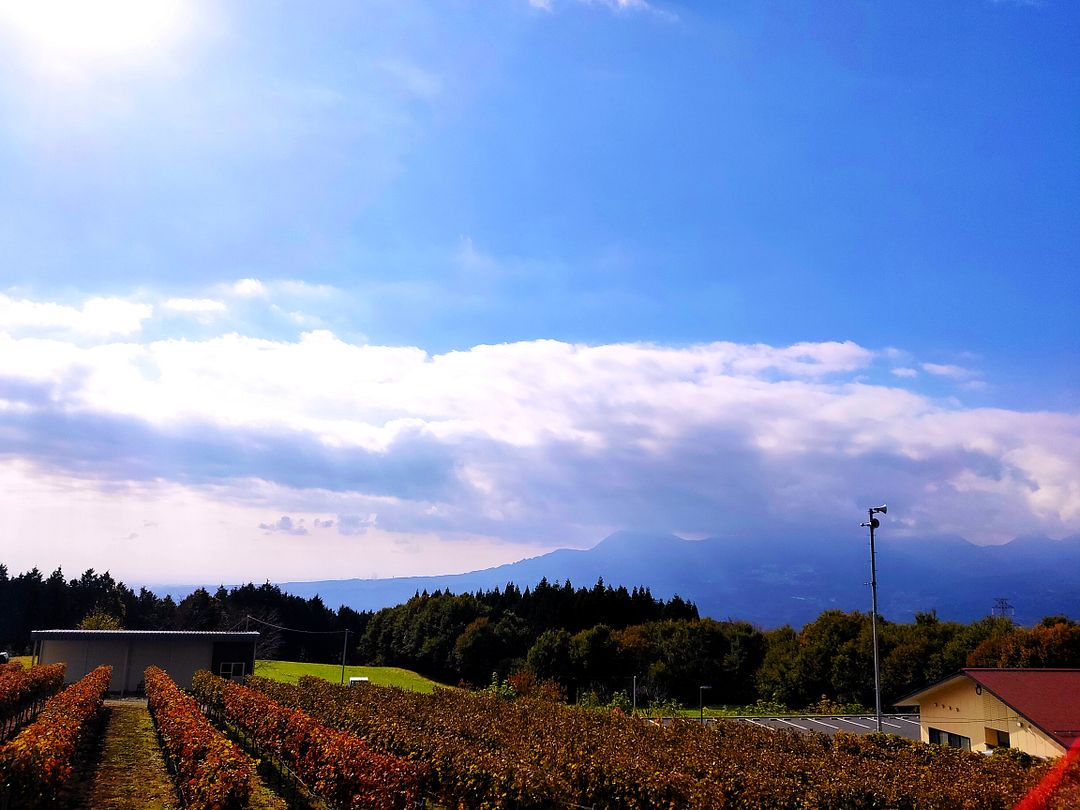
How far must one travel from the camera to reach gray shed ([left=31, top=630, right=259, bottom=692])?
1695 inches

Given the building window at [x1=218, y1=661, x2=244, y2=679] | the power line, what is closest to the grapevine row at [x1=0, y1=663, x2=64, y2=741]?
the building window at [x1=218, y1=661, x2=244, y2=679]

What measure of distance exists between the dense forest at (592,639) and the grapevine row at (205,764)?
28439mm

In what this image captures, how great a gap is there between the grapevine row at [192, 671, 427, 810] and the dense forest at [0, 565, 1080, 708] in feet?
87.2

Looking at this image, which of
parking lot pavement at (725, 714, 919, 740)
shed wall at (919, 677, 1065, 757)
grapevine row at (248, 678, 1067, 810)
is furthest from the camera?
parking lot pavement at (725, 714, 919, 740)

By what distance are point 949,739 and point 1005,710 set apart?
3.28 metres

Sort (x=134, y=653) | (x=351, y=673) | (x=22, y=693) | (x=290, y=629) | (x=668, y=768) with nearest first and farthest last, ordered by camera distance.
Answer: (x=668, y=768) → (x=22, y=693) → (x=134, y=653) → (x=351, y=673) → (x=290, y=629)

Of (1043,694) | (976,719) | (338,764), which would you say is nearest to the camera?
(338,764)

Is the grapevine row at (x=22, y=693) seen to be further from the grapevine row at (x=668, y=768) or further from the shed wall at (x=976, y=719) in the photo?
the shed wall at (x=976, y=719)

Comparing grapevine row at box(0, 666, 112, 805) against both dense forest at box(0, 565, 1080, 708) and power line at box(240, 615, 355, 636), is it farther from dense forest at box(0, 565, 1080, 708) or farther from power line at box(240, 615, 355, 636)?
power line at box(240, 615, 355, 636)

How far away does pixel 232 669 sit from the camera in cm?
4578

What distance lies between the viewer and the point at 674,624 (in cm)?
5753

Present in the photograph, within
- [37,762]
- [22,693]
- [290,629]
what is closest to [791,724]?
[22,693]

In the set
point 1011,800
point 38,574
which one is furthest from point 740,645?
point 38,574

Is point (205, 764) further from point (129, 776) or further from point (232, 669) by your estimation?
point (232, 669)
